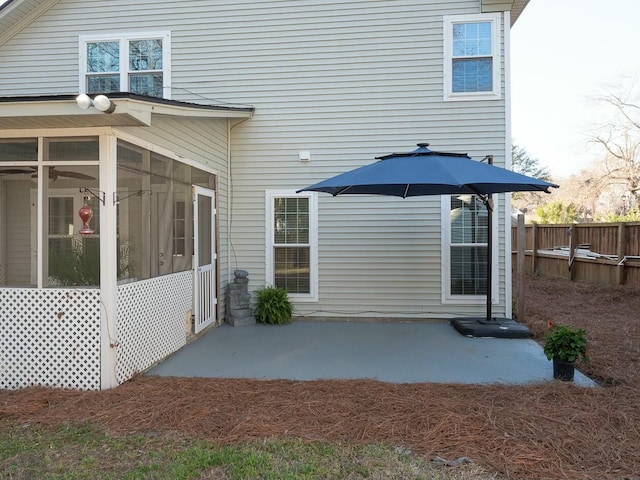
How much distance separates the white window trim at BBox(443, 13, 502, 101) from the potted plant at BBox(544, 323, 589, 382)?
411 cm

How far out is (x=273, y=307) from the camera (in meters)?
7.20

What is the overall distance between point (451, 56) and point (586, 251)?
7324 millimetres

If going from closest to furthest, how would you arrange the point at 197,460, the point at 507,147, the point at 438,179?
the point at 197,460
the point at 438,179
the point at 507,147

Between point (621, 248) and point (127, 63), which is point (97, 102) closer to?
point (127, 63)

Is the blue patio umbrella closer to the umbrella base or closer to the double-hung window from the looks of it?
the umbrella base

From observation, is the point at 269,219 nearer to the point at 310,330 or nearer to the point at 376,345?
the point at 310,330

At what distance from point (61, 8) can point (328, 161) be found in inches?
216

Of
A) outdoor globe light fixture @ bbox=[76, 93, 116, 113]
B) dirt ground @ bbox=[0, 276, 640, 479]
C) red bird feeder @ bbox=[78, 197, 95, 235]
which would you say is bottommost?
dirt ground @ bbox=[0, 276, 640, 479]

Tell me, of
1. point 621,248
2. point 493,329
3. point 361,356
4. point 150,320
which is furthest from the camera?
point 621,248

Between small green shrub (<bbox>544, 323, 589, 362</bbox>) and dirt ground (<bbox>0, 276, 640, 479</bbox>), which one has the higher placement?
small green shrub (<bbox>544, 323, 589, 362</bbox>)

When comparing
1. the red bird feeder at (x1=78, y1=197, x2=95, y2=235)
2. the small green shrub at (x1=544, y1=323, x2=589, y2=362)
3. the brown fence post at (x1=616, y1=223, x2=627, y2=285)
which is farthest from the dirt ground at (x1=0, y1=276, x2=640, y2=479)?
the brown fence post at (x1=616, y1=223, x2=627, y2=285)

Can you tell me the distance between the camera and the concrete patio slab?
4750 millimetres

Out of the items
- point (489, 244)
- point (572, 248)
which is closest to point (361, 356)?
point (489, 244)

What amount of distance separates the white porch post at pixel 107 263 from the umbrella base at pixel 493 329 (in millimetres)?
4577
